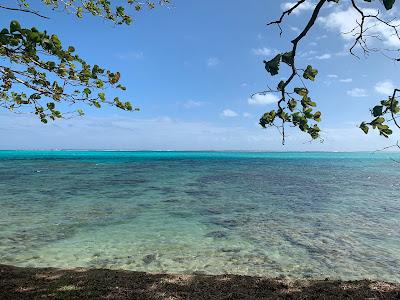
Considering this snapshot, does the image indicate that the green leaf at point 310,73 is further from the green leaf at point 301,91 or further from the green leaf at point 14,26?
the green leaf at point 14,26

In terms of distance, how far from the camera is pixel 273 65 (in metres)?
4.13

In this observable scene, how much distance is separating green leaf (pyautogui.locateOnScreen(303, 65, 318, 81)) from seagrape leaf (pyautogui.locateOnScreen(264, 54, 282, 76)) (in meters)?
0.59

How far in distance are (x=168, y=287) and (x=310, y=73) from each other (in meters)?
5.23

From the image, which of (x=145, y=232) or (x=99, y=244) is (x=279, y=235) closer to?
(x=145, y=232)

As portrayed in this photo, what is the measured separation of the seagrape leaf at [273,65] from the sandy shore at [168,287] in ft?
15.3

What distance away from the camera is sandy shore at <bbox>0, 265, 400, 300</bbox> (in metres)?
6.86

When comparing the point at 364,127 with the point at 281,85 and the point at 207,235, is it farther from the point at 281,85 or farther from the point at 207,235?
the point at 207,235

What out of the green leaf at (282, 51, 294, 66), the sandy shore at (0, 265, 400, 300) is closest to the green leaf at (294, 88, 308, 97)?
the green leaf at (282, 51, 294, 66)

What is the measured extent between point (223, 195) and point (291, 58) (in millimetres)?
23679

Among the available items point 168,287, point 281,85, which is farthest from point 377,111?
point 168,287

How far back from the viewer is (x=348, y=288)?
7.36 meters

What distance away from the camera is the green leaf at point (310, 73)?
14.8ft

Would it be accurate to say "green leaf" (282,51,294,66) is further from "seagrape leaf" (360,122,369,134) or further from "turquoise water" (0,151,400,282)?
"turquoise water" (0,151,400,282)

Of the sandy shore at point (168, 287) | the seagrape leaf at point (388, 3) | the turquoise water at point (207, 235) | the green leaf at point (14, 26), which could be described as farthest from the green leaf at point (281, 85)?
the turquoise water at point (207, 235)
